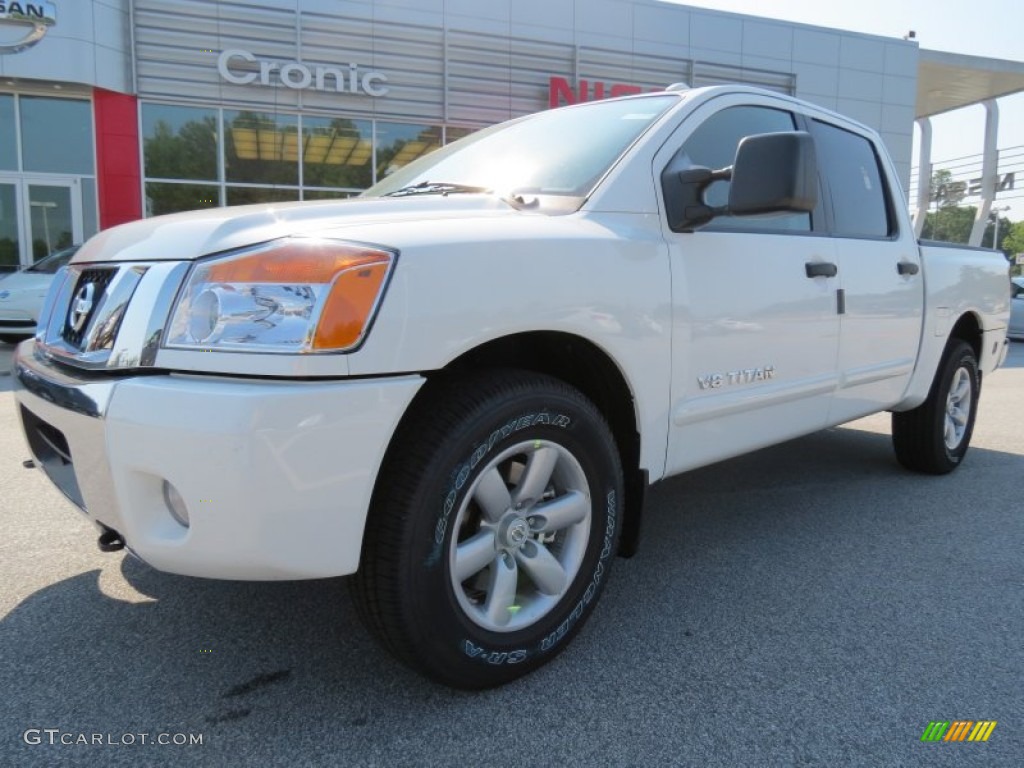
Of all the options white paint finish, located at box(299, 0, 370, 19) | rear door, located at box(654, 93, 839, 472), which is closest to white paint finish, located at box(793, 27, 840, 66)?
white paint finish, located at box(299, 0, 370, 19)

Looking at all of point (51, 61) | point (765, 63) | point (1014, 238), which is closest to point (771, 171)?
point (51, 61)

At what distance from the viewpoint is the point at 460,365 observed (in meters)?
2.11

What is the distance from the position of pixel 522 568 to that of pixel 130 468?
3.43 feet

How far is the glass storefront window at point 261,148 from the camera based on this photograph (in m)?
14.3

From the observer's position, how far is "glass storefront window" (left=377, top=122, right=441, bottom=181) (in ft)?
49.9

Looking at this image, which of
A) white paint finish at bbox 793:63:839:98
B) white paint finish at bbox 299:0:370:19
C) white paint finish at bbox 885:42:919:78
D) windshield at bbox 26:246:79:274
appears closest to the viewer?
windshield at bbox 26:246:79:274

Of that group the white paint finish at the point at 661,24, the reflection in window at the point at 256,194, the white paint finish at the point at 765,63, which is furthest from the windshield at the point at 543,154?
the white paint finish at the point at 765,63

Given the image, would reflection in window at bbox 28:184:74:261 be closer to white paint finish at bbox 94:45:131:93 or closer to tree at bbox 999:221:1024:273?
white paint finish at bbox 94:45:131:93

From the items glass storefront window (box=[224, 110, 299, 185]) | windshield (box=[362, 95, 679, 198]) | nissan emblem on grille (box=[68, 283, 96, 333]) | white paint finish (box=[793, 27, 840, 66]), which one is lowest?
nissan emblem on grille (box=[68, 283, 96, 333])

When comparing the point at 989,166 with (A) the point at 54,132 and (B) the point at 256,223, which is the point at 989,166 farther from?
(B) the point at 256,223

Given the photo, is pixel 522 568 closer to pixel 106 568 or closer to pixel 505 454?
pixel 505 454

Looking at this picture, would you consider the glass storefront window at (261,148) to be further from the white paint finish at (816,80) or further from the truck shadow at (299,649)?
the truck shadow at (299,649)

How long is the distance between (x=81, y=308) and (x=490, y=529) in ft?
4.20

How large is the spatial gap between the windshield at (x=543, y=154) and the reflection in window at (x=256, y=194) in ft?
39.7
